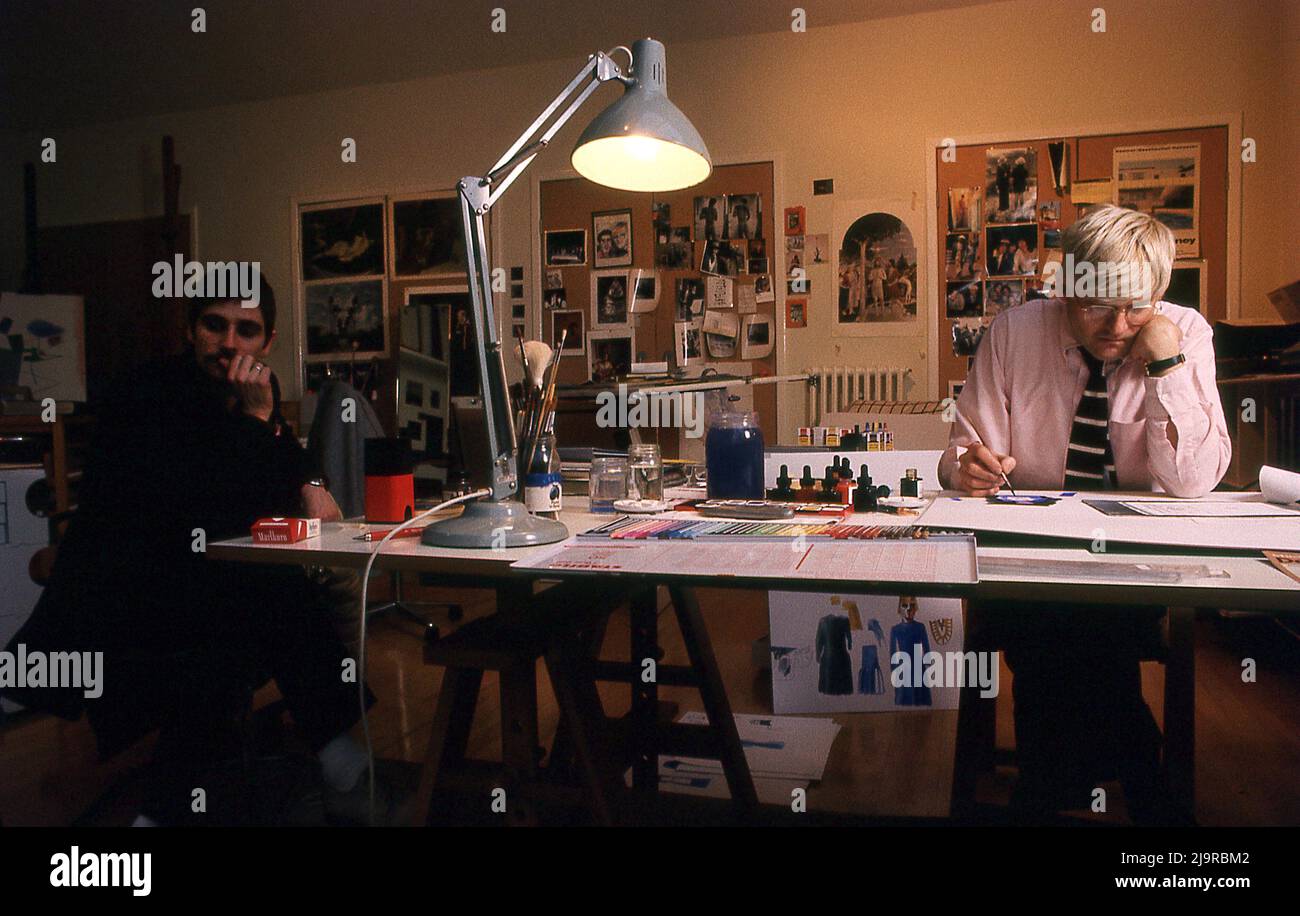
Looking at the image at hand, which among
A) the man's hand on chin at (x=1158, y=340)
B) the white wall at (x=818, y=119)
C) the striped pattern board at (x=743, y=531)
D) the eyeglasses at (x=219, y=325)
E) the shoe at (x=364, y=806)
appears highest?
the white wall at (x=818, y=119)

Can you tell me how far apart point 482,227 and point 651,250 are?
3.00 m

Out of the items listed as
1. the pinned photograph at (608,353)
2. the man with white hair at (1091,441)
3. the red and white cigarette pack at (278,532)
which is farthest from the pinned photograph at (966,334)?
the red and white cigarette pack at (278,532)

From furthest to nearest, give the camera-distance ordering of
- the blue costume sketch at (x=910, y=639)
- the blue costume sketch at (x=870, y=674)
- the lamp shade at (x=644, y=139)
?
1. the blue costume sketch at (x=870, y=674)
2. the blue costume sketch at (x=910, y=639)
3. the lamp shade at (x=644, y=139)

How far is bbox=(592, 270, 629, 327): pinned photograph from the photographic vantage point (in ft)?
13.3

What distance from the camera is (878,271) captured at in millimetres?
3686

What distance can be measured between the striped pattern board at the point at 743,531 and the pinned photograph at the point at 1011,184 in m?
2.93

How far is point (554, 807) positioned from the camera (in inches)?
45.3

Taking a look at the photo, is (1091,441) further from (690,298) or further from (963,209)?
(690,298)

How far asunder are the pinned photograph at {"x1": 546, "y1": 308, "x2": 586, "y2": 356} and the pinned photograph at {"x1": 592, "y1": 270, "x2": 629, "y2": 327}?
0.24ft

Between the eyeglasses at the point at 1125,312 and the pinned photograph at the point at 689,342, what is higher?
the pinned photograph at the point at 689,342

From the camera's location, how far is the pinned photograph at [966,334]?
358 centimetres

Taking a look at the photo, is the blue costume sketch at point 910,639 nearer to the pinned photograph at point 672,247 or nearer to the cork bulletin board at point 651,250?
the cork bulletin board at point 651,250

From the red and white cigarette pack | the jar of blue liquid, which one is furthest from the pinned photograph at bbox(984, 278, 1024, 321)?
the red and white cigarette pack
